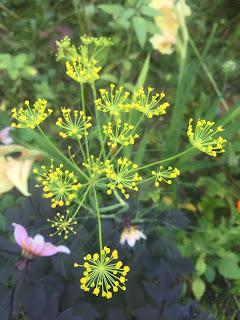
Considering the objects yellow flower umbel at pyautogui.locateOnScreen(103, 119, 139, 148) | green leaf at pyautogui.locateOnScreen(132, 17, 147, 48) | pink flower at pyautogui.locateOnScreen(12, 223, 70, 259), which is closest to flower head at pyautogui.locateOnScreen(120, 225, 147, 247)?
pink flower at pyautogui.locateOnScreen(12, 223, 70, 259)

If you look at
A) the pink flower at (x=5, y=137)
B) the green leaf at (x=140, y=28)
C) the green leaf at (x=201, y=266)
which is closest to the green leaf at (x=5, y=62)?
the pink flower at (x=5, y=137)

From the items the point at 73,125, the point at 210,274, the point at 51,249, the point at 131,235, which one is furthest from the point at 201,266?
the point at 73,125

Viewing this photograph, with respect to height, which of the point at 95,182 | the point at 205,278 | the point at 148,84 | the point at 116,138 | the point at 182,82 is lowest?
the point at 205,278

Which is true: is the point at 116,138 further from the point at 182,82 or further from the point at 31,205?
the point at 182,82

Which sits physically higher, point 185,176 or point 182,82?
point 182,82

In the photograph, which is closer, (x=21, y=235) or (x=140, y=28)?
(x=21, y=235)

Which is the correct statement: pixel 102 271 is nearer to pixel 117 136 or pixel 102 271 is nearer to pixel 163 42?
pixel 117 136

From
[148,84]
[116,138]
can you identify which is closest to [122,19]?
[148,84]
